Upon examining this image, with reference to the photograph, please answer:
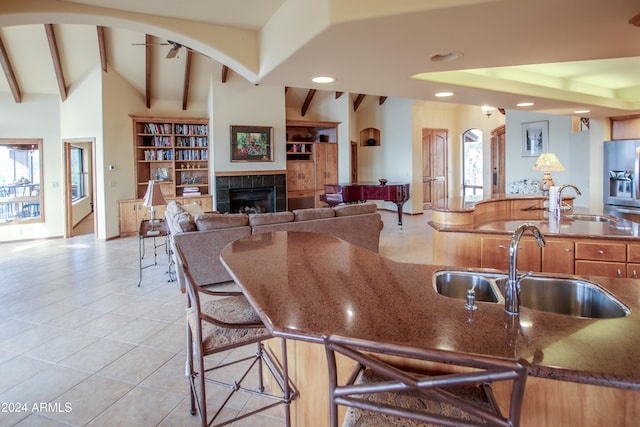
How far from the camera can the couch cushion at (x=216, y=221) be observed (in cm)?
416

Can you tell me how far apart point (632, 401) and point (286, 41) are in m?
2.01

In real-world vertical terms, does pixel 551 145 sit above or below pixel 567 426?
above

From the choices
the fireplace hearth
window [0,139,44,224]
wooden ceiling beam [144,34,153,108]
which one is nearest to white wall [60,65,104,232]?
window [0,139,44,224]

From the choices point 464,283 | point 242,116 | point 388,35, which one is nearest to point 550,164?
point 464,283

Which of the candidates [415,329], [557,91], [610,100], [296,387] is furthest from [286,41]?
[610,100]

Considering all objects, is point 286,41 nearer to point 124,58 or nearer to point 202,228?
point 202,228

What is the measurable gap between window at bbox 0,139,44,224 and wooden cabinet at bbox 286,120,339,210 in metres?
5.25

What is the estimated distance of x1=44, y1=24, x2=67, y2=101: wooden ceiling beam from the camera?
20.2ft

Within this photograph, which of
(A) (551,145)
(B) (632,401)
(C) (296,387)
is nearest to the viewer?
(B) (632,401)

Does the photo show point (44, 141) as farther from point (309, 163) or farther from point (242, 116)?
point (309, 163)

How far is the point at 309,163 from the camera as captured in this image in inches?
375

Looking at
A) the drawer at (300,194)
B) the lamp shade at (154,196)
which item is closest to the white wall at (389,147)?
the drawer at (300,194)

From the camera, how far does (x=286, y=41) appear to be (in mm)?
1944

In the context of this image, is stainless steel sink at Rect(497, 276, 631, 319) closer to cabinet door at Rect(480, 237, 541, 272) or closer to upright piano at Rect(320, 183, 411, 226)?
cabinet door at Rect(480, 237, 541, 272)
